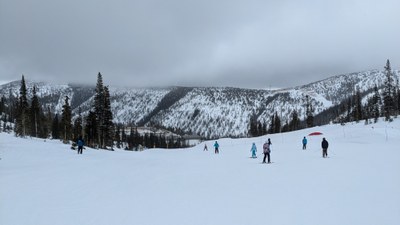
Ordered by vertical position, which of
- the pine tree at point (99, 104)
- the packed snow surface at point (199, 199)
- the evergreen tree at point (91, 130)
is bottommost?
the packed snow surface at point (199, 199)

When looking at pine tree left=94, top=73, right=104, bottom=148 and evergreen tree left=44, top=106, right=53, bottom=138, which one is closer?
pine tree left=94, top=73, right=104, bottom=148

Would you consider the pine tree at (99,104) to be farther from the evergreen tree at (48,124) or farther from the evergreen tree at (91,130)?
the evergreen tree at (48,124)

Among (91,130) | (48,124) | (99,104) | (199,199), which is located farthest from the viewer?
(48,124)

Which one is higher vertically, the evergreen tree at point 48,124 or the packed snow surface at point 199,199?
the evergreen tree at point 48,124

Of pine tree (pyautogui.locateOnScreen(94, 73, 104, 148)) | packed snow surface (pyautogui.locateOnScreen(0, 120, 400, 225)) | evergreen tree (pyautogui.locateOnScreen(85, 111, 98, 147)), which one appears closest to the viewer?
packed snow surface (pyautogui.locateOnScreen(0, 120, 400, 225))

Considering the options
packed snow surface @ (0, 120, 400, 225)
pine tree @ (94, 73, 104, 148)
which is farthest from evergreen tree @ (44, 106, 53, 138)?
packed snow surface @ (0, 120, 400, 225)

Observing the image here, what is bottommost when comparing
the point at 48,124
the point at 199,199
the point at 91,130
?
the point at 199,199

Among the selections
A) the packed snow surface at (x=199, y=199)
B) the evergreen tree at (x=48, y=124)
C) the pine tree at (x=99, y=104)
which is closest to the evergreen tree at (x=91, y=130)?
the pine tree at (x=99, y=104)

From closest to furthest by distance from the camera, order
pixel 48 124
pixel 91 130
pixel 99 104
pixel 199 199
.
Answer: pixel 199 199
pixel 99 104
pixel 91 130
pixel 48 124

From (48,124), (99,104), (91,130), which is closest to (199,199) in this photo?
(99,104)

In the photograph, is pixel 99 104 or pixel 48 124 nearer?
pixel 99 104

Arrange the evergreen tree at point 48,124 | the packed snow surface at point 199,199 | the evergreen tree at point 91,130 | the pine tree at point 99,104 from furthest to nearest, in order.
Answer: the evergreen tree at point 48,124 < the evergreen tree at point 91,130 < the pine tree at point 99,104 < the packed snow surface at point 199,199

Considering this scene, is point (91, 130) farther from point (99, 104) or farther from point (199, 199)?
point (199, 199)

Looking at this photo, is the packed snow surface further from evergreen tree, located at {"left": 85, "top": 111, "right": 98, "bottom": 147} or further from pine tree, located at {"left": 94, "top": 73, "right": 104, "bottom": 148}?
evergreen tree, located at {"left": 85, "top": 111, "right": 98, "bottom": 147}
